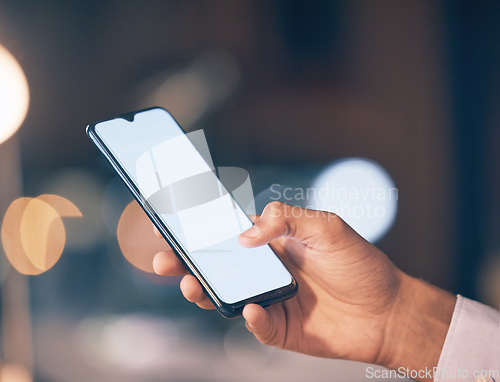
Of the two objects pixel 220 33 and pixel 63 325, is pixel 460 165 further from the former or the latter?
pixel 63 325

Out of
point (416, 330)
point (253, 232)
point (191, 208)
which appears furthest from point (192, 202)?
point (416, 330)

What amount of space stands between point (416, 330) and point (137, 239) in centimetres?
72

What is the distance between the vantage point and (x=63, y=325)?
3.30ft

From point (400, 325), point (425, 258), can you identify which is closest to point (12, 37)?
point (400, 325)

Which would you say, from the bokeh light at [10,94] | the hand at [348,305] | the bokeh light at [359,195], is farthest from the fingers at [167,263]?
the bokeh light at [10,94]

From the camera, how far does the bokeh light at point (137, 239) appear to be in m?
1.01

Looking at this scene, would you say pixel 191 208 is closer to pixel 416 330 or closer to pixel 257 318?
pixel 257 318

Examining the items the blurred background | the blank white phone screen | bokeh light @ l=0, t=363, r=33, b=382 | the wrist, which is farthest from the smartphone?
bokeh light @ l=0, t=363, r=33, b=382

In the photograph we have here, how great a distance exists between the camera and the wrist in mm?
618

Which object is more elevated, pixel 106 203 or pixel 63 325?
pixel 106 203

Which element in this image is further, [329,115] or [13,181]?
[329,115]

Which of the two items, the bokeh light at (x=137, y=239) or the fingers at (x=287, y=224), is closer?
the fingers at (x=287, y=224)

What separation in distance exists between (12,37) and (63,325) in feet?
2.43

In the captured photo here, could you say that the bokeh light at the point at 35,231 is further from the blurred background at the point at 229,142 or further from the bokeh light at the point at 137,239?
the bokeh light at the point at 137,239
